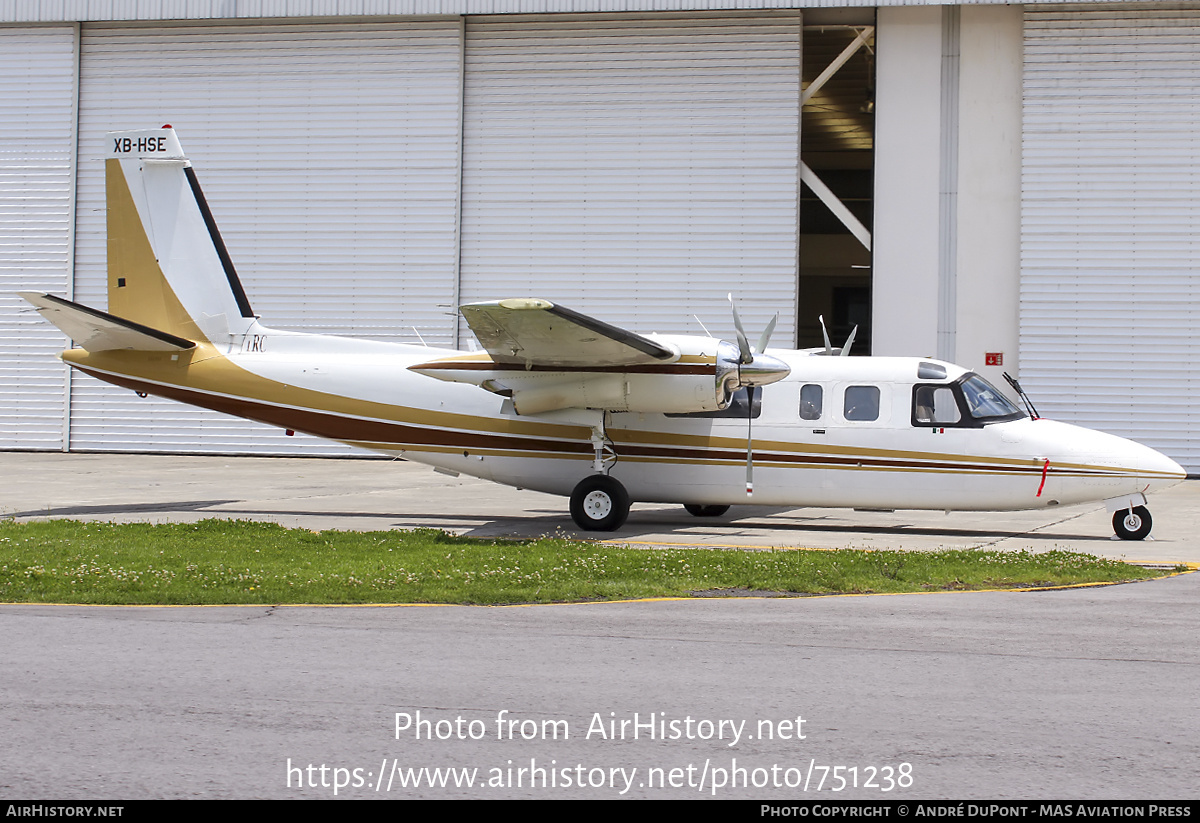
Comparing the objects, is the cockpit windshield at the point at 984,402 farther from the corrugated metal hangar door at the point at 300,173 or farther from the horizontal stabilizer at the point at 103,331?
the corrugated metal hangar door at the point at 300,173

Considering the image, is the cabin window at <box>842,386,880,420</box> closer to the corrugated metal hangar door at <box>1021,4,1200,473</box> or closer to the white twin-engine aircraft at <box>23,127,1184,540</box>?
the white twin-engine aircraft at <box>23,127,1184,540</box>

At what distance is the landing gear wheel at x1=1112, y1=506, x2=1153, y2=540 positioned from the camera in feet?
46.9

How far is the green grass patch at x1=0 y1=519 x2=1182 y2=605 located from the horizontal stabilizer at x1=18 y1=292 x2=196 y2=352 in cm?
333

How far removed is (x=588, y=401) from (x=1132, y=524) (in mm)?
7072

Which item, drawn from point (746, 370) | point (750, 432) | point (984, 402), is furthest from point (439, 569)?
point (984, 402)

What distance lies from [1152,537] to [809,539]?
4519 mm

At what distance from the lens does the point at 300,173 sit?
28672 mm

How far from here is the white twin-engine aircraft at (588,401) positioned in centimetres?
1445

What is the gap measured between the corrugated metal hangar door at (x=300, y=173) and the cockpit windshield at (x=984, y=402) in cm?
1568

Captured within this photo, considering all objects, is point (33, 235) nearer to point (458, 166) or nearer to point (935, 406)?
point (458, 166)

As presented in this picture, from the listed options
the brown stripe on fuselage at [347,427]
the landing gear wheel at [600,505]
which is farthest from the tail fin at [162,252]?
the landing gear wheel at [600,505]

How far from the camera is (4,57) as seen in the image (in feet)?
97.0
